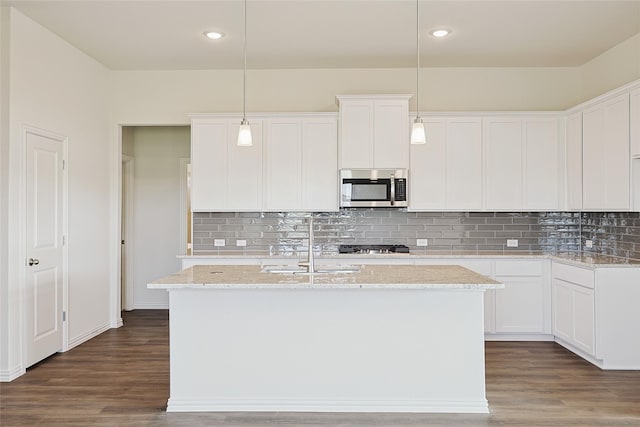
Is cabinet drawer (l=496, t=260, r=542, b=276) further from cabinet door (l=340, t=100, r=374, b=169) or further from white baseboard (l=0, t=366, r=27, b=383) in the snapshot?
white baseboard (l=0, t=366, r=27, b=383)

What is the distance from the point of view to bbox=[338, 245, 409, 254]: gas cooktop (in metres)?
5.30

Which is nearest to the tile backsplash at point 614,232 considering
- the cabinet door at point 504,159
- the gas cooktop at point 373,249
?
the cabinet door at point 504,159

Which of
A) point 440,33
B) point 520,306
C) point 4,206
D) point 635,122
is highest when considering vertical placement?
point 440,33

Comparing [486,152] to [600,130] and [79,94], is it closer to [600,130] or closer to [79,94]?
[600,130]

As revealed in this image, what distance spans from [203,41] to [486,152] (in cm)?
304

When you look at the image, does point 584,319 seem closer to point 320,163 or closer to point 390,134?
point 390,134

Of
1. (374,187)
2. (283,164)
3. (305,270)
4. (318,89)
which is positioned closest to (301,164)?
(283,164)

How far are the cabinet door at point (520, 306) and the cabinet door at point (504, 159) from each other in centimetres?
79

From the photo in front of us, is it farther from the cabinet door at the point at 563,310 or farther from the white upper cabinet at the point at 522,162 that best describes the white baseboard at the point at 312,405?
the white upper cabinet at the point at 522,162

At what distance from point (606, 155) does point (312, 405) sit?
333 centimetres

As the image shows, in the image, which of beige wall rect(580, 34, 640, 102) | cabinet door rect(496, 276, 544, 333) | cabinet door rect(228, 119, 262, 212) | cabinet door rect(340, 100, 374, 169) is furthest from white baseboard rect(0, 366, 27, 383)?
beige wall rect(580, 34, 640, 102)

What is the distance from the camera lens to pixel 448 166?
5230mm

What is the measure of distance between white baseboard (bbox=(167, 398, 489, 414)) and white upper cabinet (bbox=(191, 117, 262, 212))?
96.6 inches

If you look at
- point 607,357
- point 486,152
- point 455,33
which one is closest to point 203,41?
point 455,33
